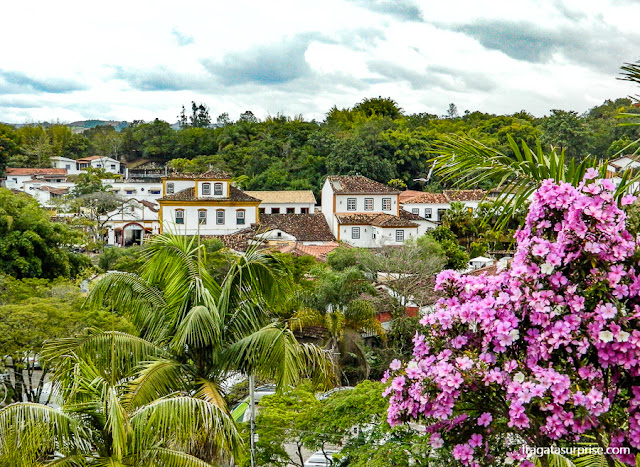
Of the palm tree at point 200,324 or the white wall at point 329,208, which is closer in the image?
the palm tree at point 200,324

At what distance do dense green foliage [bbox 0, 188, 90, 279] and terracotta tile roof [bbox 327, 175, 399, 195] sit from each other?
18965 mm

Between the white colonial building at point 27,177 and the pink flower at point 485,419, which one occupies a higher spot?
the white colonial building at point 27,177

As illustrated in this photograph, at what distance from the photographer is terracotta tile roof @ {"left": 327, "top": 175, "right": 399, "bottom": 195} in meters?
38.3

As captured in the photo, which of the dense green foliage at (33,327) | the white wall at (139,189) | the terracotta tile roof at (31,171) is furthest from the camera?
the terracotta tile roof at (31,171)

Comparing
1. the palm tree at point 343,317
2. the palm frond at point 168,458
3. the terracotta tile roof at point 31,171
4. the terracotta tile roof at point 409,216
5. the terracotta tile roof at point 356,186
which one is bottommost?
the palm tree at point 343,317

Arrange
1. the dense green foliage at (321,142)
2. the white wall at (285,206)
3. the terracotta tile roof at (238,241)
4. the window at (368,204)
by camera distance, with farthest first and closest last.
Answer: the dense green foliage at (321,142), the white wall at (285,206), the window at (368,204), the terracotta tile roof at (238,241)

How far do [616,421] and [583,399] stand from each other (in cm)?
70

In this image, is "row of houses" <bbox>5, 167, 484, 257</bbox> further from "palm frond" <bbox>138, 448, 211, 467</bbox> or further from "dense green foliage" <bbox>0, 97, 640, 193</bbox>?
"palm frond" <bbox>138, 448, 211, 467</bbox>

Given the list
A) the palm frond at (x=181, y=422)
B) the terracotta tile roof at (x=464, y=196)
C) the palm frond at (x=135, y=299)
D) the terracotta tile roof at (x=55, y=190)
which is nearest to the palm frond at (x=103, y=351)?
the palm frond at (x=135, y=299)

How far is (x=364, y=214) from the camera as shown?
38.1m

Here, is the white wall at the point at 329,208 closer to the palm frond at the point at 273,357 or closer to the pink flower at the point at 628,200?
the palm frond at the point at 273,357

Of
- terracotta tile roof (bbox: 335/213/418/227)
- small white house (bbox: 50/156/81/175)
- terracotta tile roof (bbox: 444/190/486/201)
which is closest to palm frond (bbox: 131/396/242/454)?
terracotta tile roof (bbox: 335/213/418/227)

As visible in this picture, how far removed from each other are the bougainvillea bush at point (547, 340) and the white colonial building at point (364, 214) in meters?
30.0

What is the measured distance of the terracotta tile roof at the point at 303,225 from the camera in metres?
36.0
